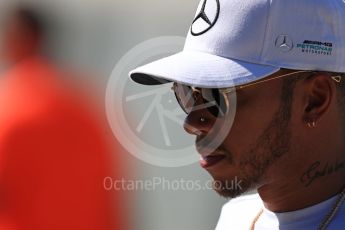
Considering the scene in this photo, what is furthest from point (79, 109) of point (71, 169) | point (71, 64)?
point (71, 64)

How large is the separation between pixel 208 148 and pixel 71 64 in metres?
1.94

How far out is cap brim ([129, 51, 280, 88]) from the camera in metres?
1.85

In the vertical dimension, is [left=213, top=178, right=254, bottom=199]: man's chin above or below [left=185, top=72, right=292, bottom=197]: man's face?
below

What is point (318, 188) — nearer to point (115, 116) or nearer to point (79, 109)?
point (79, 109)

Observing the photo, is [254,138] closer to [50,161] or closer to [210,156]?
[210,156]

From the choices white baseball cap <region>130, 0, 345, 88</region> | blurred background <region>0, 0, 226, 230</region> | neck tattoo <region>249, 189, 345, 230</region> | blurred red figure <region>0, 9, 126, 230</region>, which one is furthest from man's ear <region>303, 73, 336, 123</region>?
blurred background <region>0, 0, 226, 230</region>

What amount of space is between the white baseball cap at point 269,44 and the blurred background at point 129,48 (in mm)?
1771

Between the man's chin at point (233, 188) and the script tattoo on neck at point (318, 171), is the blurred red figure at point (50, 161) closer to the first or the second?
the man's chin at point (233, 188)

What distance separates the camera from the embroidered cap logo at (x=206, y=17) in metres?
1.95

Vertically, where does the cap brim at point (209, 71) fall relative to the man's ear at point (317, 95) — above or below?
above

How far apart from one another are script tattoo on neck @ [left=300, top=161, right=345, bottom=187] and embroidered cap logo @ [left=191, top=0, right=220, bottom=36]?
42cm

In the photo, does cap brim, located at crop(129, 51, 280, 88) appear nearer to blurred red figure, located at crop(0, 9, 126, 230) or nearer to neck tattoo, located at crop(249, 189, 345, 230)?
neck tattoo, located at crop(249, 189, 345, 230)

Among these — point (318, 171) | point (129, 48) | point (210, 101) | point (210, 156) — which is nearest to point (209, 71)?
point (210, 101)

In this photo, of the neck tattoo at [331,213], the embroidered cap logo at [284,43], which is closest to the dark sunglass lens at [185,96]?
the embroidered cap logo at [284,43]
